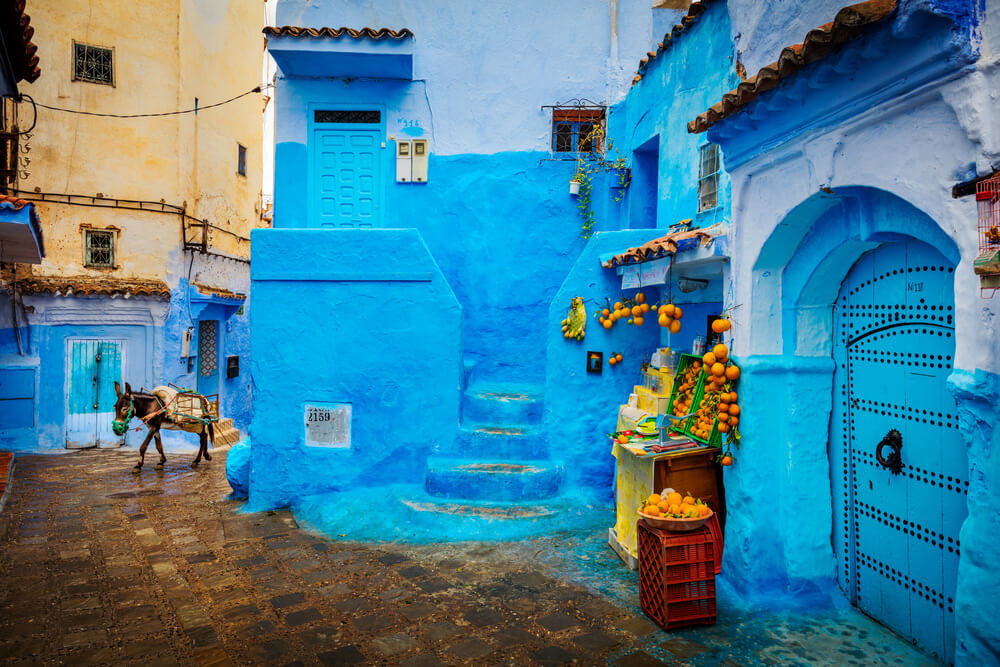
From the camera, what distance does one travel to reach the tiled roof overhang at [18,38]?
763 cm

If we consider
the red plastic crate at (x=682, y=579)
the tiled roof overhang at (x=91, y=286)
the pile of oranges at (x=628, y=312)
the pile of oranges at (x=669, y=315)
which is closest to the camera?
the red plastic crate at (x=682, y=579)

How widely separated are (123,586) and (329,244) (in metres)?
4.89

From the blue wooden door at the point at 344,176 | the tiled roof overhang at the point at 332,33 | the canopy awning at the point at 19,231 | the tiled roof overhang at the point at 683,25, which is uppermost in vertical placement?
the tiled roof overhang at the point at 332,33

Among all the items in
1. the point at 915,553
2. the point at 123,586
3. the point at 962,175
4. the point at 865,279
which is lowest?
the point at 123,586

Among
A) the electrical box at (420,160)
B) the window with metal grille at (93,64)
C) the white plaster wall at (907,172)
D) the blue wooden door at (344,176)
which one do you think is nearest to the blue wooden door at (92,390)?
the window with metal grille at (93,64)

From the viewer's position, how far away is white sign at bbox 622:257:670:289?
732cm

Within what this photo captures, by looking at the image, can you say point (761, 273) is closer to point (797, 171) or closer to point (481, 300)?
point (797, 171)

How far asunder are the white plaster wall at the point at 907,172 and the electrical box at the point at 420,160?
23.0ft

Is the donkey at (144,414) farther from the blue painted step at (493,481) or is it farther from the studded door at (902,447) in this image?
the studded door at (902,447)

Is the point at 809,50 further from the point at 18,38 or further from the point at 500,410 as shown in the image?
the point at 18,38

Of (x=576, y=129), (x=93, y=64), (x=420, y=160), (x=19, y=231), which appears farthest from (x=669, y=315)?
(x=93, y=64)

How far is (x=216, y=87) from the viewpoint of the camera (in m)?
17.3

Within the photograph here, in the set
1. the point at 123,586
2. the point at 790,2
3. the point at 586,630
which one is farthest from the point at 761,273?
the point at 123,586

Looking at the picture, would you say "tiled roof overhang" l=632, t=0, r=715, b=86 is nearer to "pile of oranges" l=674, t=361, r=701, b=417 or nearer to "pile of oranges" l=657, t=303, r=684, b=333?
"pile of oranges" l=657, t=303, r=684, b=333
